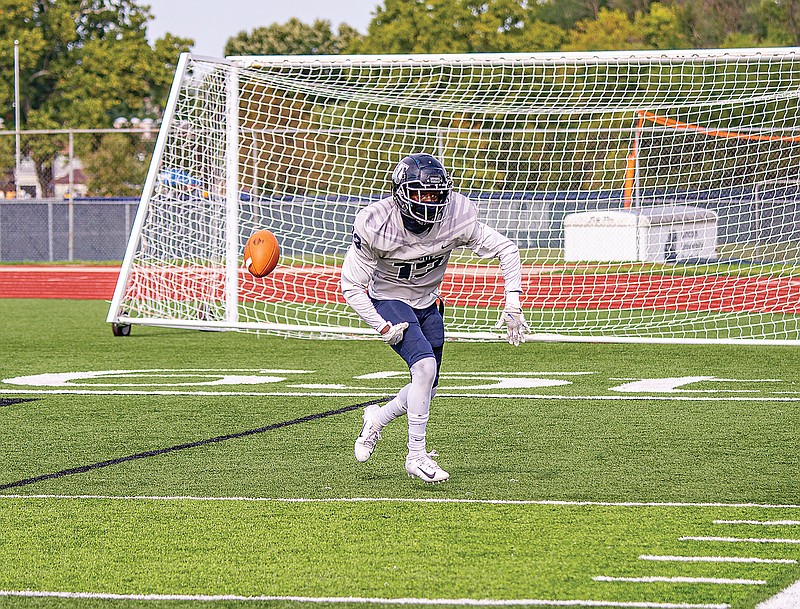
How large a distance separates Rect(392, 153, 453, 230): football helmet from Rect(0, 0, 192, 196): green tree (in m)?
41.7

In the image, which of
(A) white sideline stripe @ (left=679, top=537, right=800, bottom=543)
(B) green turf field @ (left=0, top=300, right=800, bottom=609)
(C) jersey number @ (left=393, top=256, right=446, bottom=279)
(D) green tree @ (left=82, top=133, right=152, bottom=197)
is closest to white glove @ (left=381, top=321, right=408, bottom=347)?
(C) jersey number @ (left=393, top=256, right=446, bottom=279)

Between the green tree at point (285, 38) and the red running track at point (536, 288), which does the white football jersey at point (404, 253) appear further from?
the green tree at point (285, 38)

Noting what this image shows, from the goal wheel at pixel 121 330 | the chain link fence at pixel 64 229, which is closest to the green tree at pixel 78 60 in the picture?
the chain link fence at pixel 64 229

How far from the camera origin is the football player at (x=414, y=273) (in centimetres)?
639

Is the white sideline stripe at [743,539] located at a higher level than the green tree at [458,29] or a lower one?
lower

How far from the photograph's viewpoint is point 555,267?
733 inches

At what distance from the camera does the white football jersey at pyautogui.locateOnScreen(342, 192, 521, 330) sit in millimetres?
6531

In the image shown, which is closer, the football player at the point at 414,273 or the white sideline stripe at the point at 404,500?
the white sideline stripe at the point at 404,500

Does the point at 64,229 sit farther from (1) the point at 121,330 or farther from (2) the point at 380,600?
(2) the point at 380,600

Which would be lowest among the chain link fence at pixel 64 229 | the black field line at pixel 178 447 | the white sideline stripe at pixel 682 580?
the chain link fence at pixel 64 229

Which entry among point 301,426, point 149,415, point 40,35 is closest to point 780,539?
point 301,426

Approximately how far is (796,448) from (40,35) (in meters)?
42.1

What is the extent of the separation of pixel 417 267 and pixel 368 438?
0.89 meters

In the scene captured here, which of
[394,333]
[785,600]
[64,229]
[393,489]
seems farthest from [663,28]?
[785,600]
